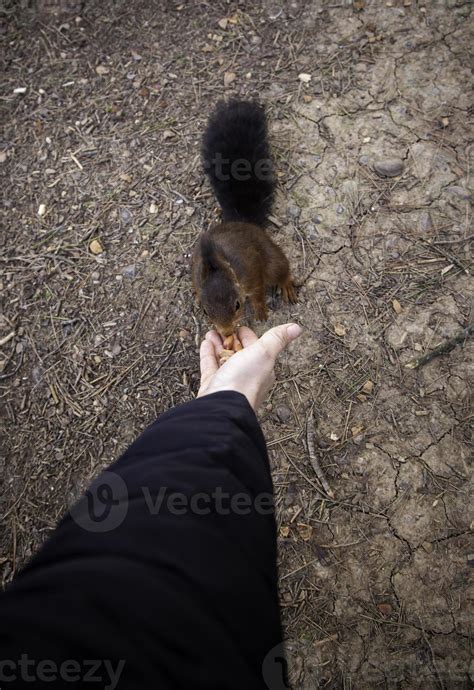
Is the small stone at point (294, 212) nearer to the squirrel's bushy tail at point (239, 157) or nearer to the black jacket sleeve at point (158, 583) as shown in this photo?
the squirrel's bushy tail at point (239, 157)

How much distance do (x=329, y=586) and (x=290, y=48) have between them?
2624 millimetres

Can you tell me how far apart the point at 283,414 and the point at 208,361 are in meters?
0.44

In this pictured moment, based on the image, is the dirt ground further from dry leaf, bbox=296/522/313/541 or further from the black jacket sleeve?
the black jacket sleeve

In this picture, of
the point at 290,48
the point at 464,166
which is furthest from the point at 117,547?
the point at 290,48

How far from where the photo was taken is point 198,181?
7.42ft

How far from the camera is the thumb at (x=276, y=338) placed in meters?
1.46

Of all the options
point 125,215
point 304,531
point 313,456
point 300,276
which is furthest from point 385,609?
point 125,215

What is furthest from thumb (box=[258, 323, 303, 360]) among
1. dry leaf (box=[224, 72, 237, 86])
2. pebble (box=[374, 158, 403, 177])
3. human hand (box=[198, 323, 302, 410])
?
dry leaf (box=[224, 72, 237, 86])

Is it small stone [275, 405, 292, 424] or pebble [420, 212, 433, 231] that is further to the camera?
pebble [420, 212, 433, 231]

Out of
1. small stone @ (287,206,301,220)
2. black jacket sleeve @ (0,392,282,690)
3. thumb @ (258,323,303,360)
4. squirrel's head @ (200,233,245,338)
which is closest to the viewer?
black jacket sleeve @ (0,392,282,690)

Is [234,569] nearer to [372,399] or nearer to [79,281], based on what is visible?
[372,399]

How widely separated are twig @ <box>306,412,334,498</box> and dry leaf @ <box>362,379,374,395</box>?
0.83ft

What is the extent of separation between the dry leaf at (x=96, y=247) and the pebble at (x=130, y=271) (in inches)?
6.6

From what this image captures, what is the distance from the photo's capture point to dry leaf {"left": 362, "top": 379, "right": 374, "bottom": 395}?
1.89 metres
